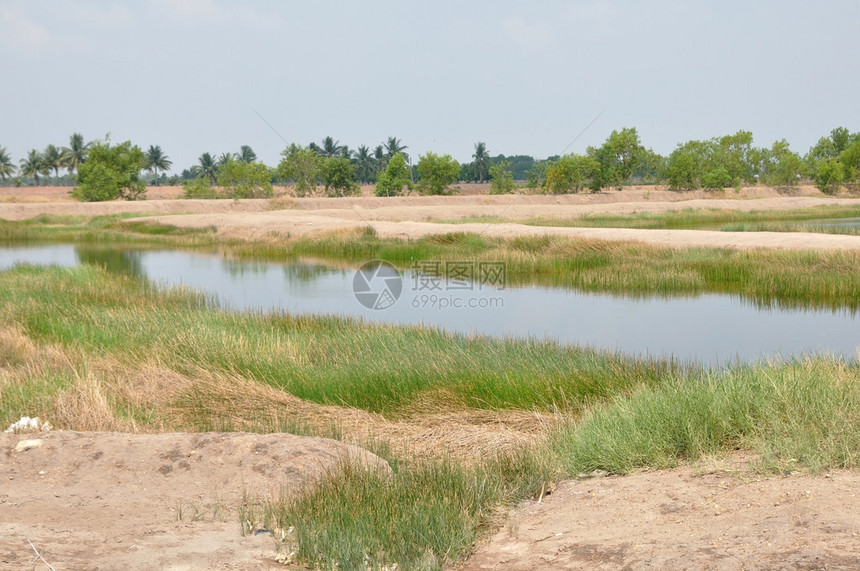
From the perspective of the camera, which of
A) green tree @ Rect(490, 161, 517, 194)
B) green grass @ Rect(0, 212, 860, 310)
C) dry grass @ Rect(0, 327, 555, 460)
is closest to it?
dry grass @ Rect(0, 327, 555, 460)

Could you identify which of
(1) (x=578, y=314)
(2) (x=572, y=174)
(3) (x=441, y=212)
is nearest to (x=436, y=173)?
(2) (x=572, y=174)

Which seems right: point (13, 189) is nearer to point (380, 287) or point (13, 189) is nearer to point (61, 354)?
point (380, 287)

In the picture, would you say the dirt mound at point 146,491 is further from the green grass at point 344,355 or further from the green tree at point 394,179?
the green tree at point 394,179

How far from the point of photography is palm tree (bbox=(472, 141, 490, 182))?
11203 cm

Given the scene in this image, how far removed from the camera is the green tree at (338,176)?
79.8 metres

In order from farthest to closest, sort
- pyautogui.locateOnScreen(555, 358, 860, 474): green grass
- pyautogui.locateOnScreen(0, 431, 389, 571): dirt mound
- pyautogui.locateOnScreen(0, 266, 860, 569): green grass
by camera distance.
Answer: pyautogui.locateOnScreen(555, 358, 860, 474): green grass
pyautogui.locateOnScreen(0, 266, 860, 569): green grass
pyautogui.locateOnScreen(0, 431, 389, 571): dirt mound

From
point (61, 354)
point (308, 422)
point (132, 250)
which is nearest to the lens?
point (308, 422)

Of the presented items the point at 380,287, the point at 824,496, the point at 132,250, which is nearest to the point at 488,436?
the point at 824,496

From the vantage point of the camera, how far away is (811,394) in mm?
6043

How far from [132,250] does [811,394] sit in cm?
3326

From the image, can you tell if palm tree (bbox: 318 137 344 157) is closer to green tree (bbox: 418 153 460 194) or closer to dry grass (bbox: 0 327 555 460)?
green tree (bbox: 418 153 460 194)

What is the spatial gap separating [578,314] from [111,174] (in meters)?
62.9

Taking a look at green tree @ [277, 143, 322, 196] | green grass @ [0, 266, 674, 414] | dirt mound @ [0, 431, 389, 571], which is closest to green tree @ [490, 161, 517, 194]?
green tree @ [277, 143, 322, 196]

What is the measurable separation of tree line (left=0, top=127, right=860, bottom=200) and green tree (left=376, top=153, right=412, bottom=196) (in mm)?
98
